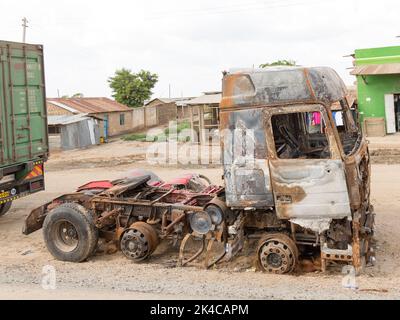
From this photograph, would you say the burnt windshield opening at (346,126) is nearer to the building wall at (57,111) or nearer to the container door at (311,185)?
the container door at (311,185)

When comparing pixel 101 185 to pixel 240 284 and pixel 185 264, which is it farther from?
pixel 240 284

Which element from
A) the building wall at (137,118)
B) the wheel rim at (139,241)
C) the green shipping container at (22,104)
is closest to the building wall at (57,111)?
the building wall at (137,118)

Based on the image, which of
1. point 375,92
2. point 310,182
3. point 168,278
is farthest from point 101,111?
point 310,182

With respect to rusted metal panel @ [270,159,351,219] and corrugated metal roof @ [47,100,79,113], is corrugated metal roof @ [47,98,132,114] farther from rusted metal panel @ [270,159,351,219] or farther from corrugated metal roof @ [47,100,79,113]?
rusted metal panel @ [270,159,351,219]

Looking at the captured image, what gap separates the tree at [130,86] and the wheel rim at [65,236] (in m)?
37.8

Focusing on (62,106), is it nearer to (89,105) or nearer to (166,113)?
(89,105)

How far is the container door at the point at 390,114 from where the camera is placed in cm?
2431

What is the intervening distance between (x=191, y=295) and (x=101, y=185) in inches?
128

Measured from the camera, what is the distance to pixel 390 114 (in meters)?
24.4

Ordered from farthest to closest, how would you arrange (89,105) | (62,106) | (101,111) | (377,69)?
(89,105), (101,111), (62,106), (377,69)

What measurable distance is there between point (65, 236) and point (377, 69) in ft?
62.3

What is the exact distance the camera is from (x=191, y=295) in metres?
6.14

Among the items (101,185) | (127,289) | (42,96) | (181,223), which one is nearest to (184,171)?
(42,96)

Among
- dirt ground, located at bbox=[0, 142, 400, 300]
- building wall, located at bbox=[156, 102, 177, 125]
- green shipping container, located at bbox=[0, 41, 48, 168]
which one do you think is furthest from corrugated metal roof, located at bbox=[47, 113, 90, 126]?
dirt ground, located at bbox=[0, 142, 400, 300]
